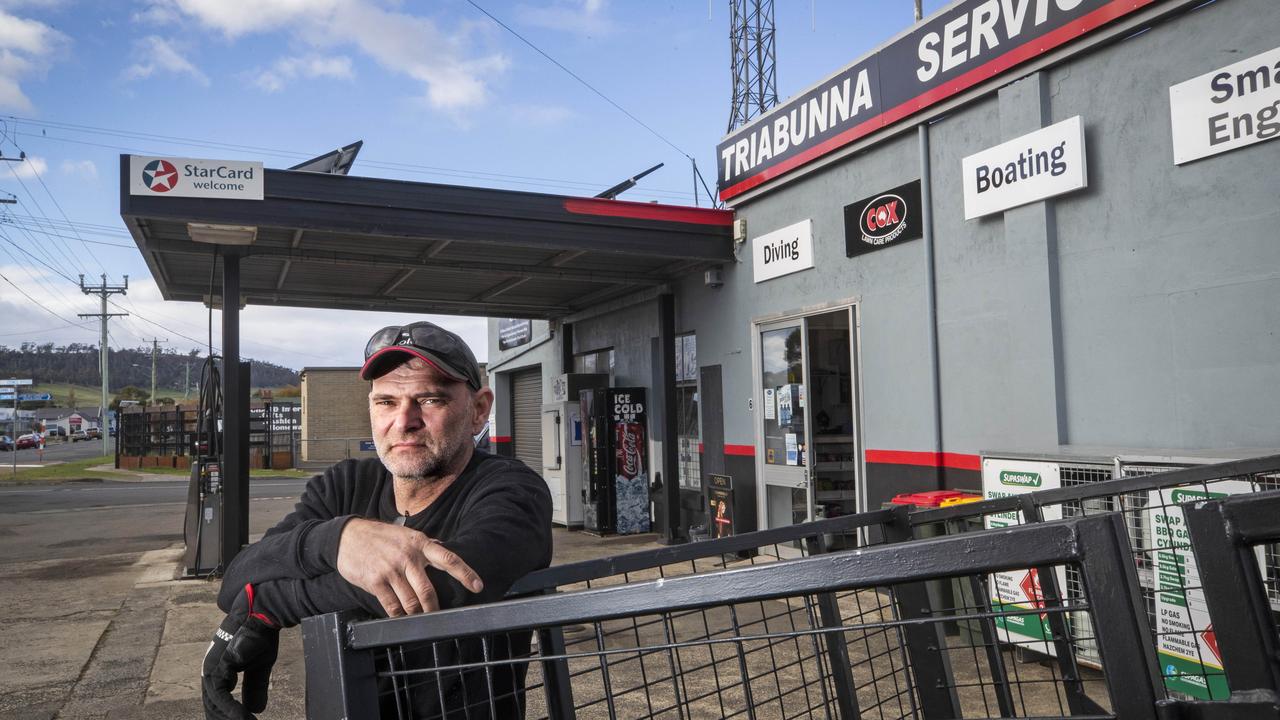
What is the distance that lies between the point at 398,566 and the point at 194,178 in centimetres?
716

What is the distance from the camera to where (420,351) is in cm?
199

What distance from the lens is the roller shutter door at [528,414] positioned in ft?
52.4

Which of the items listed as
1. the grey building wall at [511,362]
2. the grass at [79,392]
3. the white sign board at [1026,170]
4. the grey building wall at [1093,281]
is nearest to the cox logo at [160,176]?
the grey building wall at [1093,281]

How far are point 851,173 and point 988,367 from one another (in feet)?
8.08

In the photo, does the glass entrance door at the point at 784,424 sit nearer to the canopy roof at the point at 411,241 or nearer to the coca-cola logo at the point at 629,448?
the canopy roof at the point at 411,241

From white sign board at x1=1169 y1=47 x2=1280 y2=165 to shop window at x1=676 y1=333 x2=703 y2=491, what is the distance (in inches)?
241

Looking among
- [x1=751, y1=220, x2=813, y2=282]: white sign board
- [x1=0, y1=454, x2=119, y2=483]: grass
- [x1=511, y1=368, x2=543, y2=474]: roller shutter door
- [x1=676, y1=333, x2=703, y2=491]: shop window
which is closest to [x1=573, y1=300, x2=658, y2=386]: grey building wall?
Result: [x1=676, y1=333, x2=703, y2=491]: shop window

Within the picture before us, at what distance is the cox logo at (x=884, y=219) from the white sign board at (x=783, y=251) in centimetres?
82

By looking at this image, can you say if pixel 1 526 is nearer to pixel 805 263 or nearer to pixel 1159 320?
pixel 805 263

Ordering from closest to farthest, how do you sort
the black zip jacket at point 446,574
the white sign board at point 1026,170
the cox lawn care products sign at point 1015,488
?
1. the black zip jacket at point 446,574
2. the cox lawn care products sign at point 1015,488
3. the white sign board at point 1026,170

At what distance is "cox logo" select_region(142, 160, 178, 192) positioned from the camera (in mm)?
7320

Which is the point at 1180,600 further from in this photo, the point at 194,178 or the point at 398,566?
the point at 194,178

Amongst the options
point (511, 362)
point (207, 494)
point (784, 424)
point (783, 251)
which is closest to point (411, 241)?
point (207, 494)

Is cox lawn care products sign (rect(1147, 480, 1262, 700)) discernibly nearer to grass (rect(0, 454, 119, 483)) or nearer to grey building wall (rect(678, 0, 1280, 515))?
grey building wall (rect(678, 0, 1280, 515))
